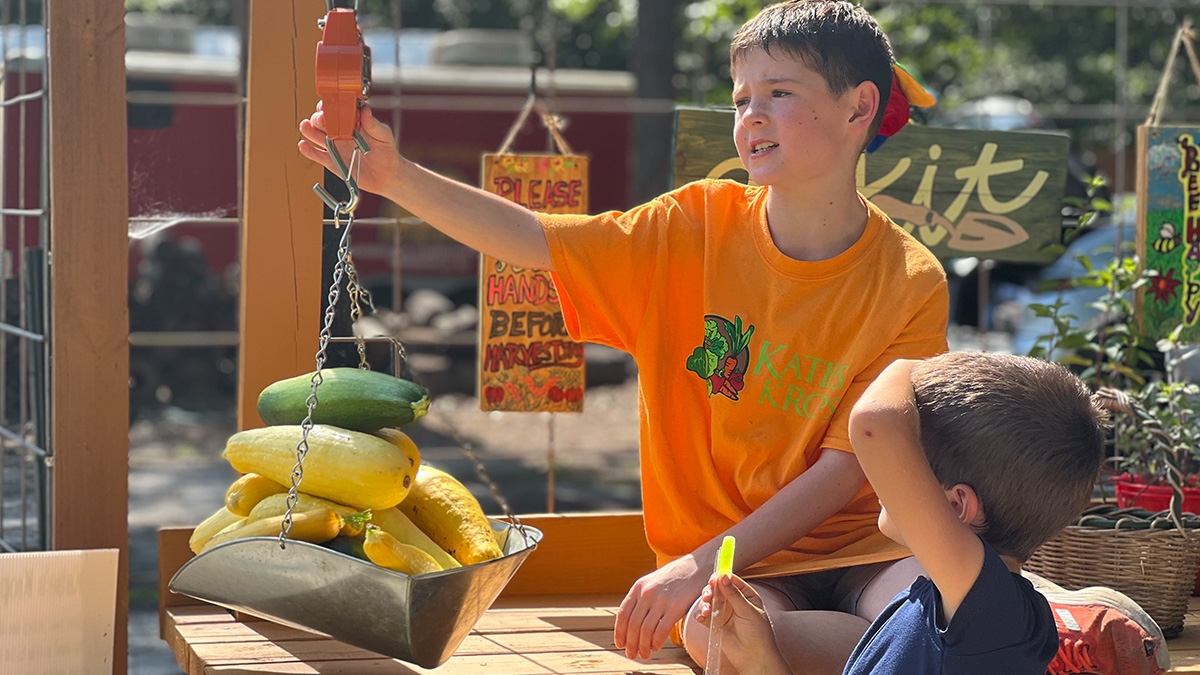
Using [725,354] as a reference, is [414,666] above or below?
below

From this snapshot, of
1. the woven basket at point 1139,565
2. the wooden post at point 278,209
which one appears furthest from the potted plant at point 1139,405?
the wooden post at point 278,209

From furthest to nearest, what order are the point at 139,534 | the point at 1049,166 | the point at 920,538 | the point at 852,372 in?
1. the point at 139,534
2. the point at 1049,166
3. the point at 852,372
4. the point at 920,538

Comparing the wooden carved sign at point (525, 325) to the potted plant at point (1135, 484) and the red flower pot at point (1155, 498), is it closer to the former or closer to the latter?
the potted plant at point (1135, 484)

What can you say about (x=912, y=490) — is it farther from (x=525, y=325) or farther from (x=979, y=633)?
(x=525, y=325)

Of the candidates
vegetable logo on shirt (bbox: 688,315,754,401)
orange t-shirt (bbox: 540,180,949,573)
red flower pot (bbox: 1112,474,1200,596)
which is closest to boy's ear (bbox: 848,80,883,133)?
orange t-shirt (bbox: 540,180,949,573)

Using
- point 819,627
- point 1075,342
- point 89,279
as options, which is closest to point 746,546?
point 819,627

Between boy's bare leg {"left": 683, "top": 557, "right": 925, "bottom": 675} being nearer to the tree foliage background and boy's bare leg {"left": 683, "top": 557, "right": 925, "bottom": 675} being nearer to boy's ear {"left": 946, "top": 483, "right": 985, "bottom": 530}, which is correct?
boy's ear {"left": 946, "top": 483, "right": 985, "bottom": 530}

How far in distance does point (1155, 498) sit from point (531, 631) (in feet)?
4.64

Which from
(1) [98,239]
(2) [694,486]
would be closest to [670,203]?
(2) [694,486]

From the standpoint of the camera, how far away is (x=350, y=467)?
2.01m

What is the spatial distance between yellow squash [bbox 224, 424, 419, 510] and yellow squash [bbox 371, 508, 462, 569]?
0.18ft

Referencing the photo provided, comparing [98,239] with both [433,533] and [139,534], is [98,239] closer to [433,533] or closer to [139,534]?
[433,533]

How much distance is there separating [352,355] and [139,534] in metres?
4.83

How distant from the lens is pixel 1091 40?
1477 centimetres
